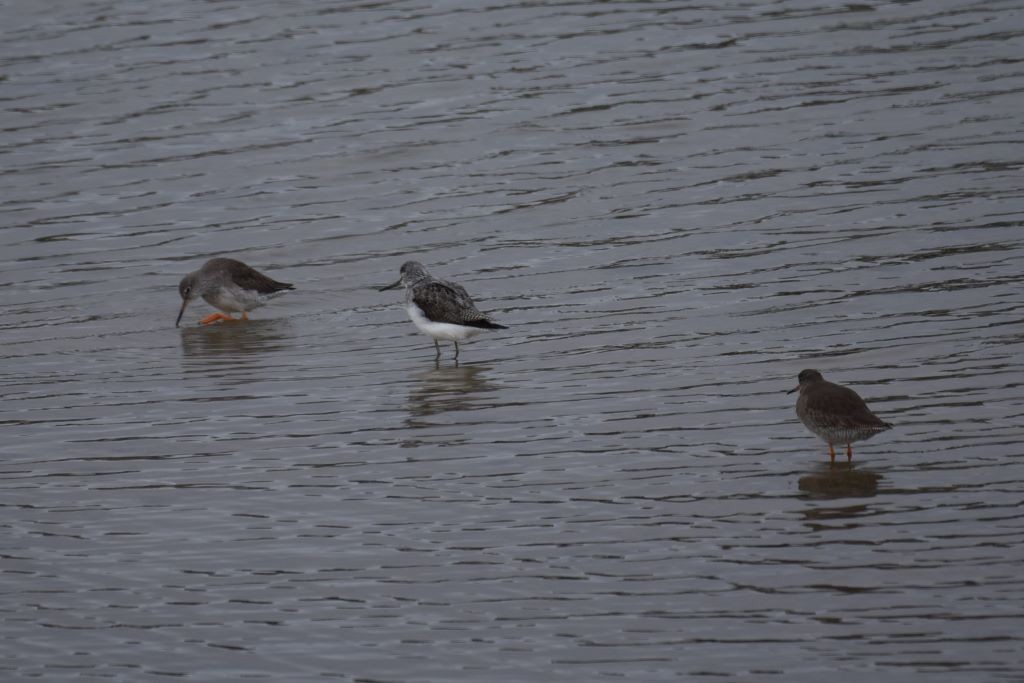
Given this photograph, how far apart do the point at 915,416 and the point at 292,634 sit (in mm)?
4689

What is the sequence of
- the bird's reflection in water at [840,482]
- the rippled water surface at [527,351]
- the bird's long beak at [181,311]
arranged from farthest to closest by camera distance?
the bird's long beak at [181,311] → the bird's reflection in water at [840,482] → the rippled water surface at [527,351]

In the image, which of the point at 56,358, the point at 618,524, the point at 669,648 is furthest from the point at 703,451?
the point at 56,358

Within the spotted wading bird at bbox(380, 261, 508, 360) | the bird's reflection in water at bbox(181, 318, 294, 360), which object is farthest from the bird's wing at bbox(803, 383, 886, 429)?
the bird's reflection in water at bbox(181, 318, 294, 360)

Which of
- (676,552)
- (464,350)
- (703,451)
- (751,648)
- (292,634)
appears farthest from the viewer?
(464,350)

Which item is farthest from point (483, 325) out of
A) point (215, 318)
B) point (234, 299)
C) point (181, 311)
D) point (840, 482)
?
point (840, 482)

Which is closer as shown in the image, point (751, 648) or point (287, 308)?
point (751, 648)

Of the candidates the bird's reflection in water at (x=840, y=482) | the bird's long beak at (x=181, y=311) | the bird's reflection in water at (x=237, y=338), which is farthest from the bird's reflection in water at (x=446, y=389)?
the bird's long beak at (x=181, y=311)

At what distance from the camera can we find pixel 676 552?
866 cm

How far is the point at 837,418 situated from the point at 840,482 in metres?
0.40

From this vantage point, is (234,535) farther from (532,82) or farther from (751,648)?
(532,82)

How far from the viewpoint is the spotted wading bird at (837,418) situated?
966cm

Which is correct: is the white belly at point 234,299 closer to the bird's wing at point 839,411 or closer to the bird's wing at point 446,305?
the bird's wing at point 446,305

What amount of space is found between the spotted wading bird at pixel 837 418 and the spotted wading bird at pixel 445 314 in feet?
12.6

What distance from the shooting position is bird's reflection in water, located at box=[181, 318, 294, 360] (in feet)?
48.2
